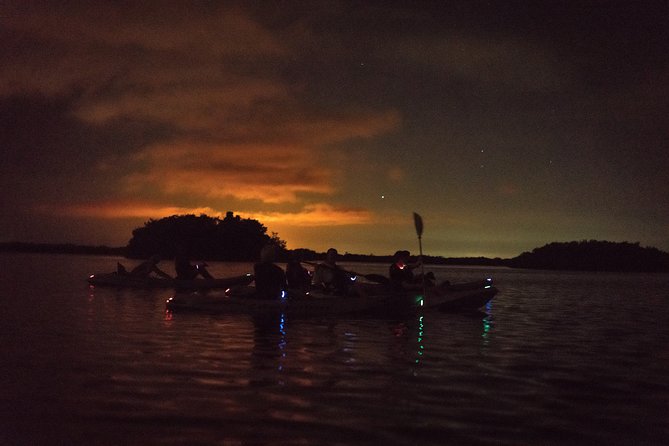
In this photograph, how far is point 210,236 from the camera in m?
131

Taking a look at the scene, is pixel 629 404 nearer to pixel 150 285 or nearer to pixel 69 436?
pixel 69 436

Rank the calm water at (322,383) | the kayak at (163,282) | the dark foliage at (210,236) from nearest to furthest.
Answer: the calm water at (322,383) → the kayak at (163,282) → the dark foliage at (210,236)

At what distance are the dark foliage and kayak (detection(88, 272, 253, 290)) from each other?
95.8m

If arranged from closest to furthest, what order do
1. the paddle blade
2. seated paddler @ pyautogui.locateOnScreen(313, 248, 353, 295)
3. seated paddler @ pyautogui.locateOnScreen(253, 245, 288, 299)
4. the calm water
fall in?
the calm water, seated paddler @ pyautogui.locateOnScreen(253, 245, 288, 299), seated paddler @ pyautogui.locateOnScreen(313, 248, 353, 295), the paddle blade

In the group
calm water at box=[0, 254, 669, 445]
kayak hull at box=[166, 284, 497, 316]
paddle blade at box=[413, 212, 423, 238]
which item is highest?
paddle blade at box=[413, 212, 423, 238]

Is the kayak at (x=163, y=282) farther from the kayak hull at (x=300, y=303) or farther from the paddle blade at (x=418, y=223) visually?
the paddle blade at (x=418, y=223)

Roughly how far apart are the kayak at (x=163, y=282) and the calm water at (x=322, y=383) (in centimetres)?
1286

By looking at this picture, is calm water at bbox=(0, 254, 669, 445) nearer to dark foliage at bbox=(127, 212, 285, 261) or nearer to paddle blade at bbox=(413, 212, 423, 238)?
paddle blade at bbox=(413, 212, 423, 238)

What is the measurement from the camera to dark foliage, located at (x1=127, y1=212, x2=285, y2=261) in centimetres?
12975

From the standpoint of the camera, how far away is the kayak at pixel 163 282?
3127 centimetres

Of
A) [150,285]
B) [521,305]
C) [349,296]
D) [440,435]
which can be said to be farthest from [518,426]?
[150,285]

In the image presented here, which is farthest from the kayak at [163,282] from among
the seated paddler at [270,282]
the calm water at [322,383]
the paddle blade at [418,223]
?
the calm water at [322,383]

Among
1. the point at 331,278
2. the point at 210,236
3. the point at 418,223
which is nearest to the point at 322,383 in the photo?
the point at 331,278

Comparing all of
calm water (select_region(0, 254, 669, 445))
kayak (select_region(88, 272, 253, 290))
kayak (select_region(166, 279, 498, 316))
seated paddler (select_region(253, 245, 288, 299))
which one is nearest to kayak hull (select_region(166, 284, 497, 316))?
kayak (select_region(166, 279, 498, 316))
